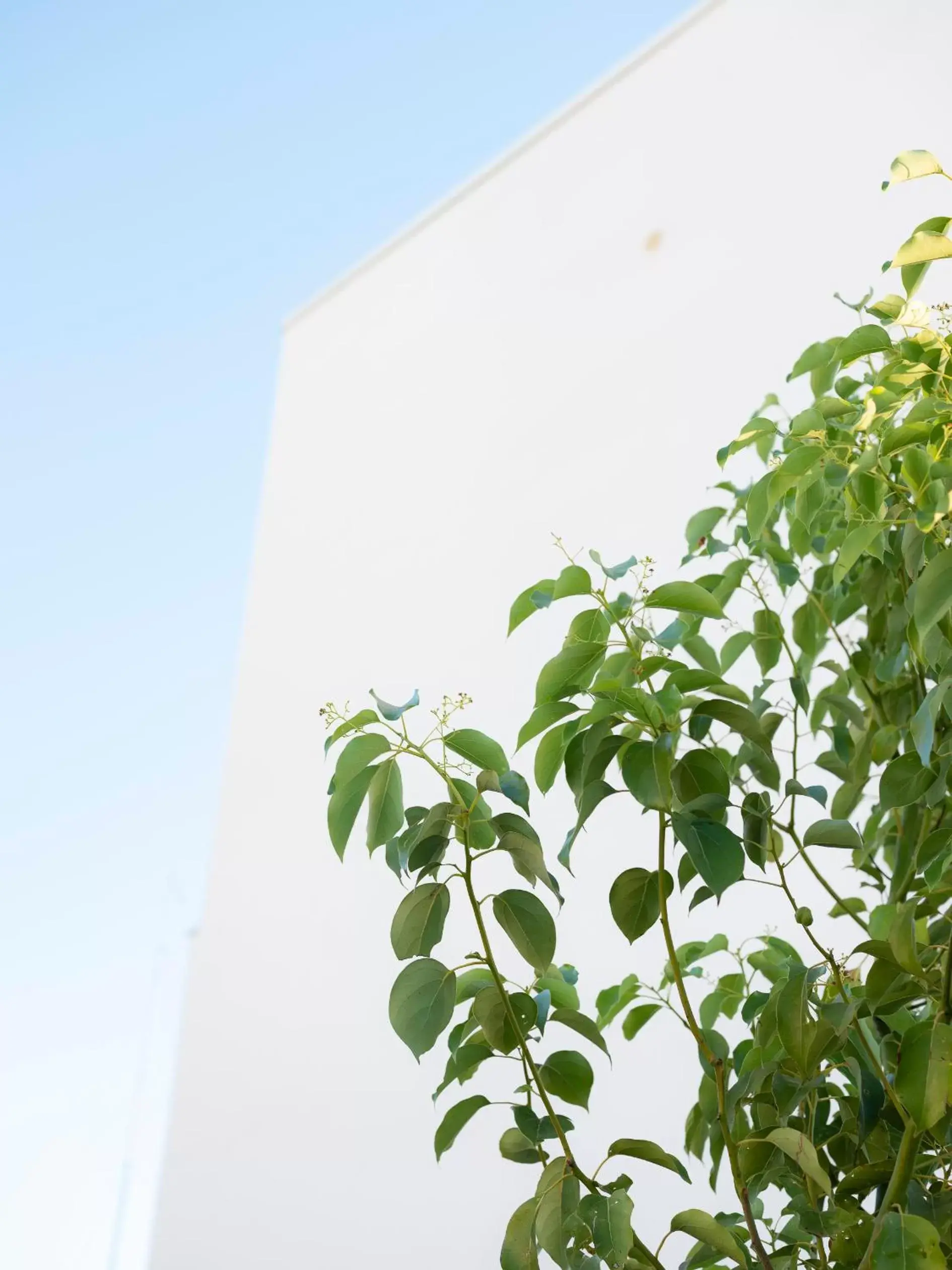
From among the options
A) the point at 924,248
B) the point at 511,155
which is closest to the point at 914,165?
the point at 924,248

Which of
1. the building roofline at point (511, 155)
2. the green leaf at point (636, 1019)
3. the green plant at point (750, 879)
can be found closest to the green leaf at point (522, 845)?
the green plant at point (750, 879)

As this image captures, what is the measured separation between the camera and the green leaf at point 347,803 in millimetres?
707

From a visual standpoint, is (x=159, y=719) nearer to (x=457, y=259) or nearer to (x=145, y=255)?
(x=145, y=255)

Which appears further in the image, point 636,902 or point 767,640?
point 767,640

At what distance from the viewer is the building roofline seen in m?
2.52

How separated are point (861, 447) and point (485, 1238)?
1.40 meters

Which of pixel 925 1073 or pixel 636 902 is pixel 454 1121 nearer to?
pixel 636 902

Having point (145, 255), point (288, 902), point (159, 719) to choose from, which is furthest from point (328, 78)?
point (288, 902)

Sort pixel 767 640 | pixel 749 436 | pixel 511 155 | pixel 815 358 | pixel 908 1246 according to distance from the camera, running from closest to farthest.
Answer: pixel 908 1246 < pixel 749 436 < pixel 815 358 < pixel 767 640 < pixel 511 155

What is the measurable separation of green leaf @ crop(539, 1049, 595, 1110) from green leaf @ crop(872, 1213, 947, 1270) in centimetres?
21

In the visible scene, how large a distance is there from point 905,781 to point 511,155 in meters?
2.38

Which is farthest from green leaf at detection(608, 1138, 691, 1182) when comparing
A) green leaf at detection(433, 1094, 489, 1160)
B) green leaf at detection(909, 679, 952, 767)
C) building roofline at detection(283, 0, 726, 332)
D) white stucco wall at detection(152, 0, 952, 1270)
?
building roofline at detection(283, 0, 726, 332)

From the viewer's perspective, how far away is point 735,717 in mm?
763

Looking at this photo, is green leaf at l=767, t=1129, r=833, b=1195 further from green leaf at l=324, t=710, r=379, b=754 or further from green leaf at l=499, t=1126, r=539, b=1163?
green leaf at l=324, t=710, r=379, b=754
